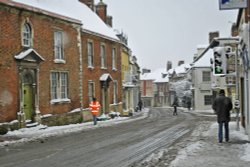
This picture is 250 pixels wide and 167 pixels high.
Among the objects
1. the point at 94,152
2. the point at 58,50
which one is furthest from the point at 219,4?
the point at 58,50

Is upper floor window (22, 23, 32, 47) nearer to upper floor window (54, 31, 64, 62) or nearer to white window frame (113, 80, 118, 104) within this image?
upper floor window (54, 31, 64, 62)

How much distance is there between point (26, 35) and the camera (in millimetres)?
23484

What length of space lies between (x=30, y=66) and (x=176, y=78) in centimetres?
6868

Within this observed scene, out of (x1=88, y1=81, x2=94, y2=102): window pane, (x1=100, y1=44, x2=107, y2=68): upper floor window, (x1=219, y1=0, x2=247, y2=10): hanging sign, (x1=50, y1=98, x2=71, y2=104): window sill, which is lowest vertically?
(x1=50, y1=98, x2=71, y2=104): window sill

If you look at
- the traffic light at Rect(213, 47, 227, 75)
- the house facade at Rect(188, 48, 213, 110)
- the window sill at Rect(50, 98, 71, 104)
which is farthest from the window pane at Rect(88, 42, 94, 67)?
the house facade at Rect(188, 48, 213, 110)

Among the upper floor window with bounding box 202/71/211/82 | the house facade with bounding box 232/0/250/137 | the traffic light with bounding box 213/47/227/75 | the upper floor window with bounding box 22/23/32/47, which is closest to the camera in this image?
the house facade with bounding box 232/0/250/137

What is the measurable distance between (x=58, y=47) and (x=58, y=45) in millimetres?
125

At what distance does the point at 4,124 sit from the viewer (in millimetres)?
20703

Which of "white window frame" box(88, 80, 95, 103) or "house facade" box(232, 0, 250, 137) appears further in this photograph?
"white window frame" box(88, 80, 95, 103)

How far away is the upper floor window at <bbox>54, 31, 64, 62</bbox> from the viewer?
26.9m

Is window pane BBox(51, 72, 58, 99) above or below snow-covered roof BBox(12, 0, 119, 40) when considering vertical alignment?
below

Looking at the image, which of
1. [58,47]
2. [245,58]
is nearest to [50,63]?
[58,47]

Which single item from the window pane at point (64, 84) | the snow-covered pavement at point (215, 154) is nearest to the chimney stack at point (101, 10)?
the window pane at point (64, 84)

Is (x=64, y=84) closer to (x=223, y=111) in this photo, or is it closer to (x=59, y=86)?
(x=59, y=86)
